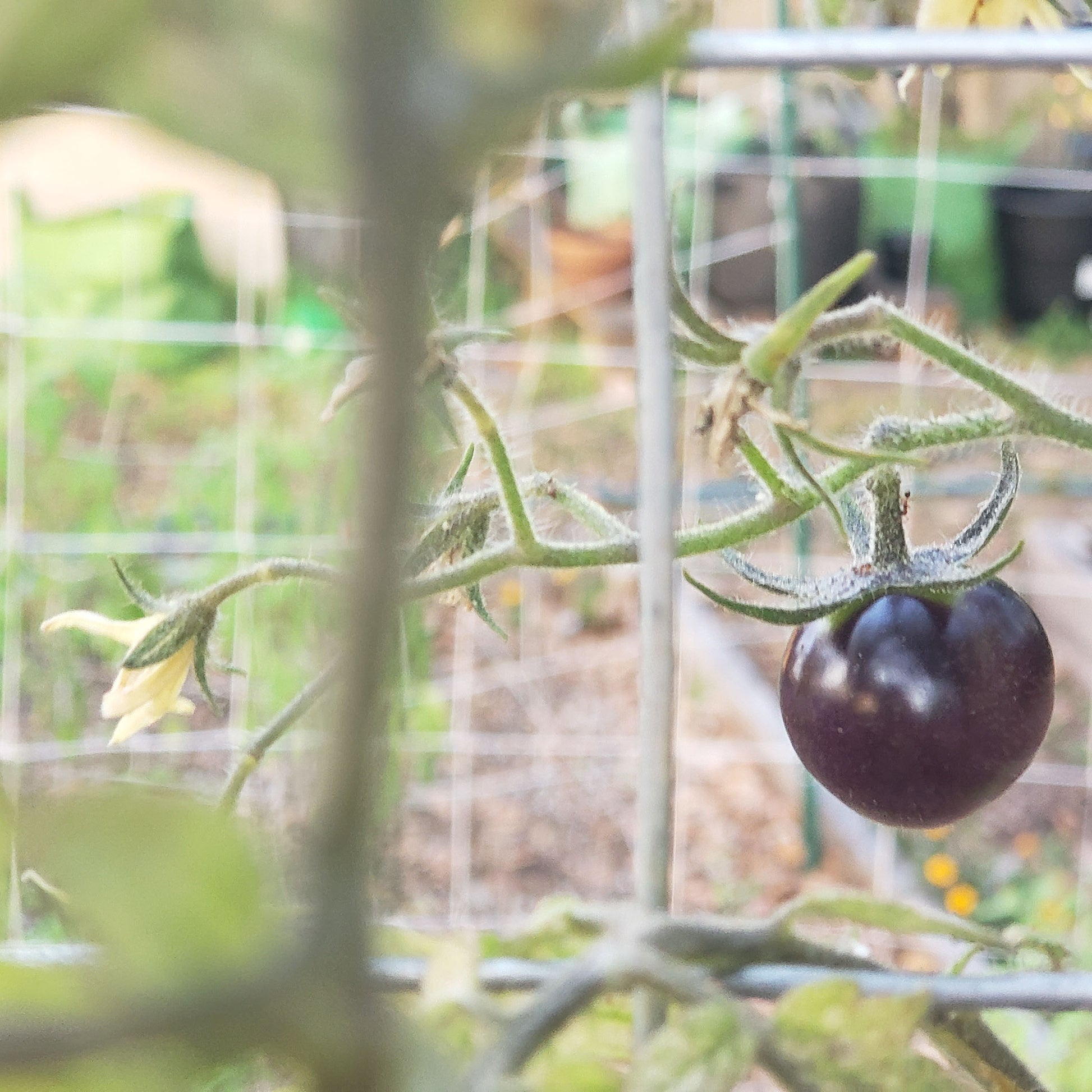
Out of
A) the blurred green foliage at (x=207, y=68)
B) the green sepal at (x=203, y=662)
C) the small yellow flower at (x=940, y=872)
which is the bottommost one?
the small yellow flower at (x=940, y=872)

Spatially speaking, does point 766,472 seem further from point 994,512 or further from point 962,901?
point 962,901

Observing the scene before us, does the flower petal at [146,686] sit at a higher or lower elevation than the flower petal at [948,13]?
lower

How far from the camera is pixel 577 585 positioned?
2.31 metres

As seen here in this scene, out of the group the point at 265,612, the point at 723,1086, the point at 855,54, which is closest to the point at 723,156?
the point at 265,612

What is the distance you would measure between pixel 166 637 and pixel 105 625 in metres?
0.06

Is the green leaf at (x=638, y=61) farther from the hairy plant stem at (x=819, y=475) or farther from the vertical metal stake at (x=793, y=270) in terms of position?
the vertical metal stake at (x=793, y=270)

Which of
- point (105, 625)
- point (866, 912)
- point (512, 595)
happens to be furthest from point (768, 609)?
point (512, 595)

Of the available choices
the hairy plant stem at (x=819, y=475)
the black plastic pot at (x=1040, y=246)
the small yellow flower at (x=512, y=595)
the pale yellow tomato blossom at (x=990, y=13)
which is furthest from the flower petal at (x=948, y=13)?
the black plastic pot at (x=1040, y=246)

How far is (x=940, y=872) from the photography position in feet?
5.28

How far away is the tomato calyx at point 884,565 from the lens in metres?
0.40

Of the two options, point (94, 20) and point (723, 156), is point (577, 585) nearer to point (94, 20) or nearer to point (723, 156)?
point (723, 156)

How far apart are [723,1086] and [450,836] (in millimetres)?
1675

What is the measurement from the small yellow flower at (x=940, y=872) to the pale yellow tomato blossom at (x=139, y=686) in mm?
1344

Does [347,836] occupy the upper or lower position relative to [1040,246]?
lower
